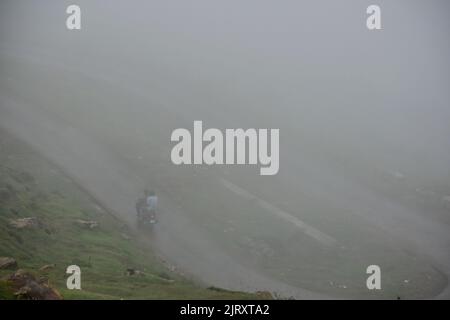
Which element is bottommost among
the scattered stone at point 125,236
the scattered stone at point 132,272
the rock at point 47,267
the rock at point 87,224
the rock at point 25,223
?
the scattered stone at point 132,272

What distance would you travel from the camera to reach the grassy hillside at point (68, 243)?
16062 millimetres

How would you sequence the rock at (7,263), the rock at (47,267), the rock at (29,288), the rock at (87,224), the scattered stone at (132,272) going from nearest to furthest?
the rock at (29,288)
the rock at (7,263)
the rock at (47,267)
the scattered stone at (132,272)
the rock at (87,224)

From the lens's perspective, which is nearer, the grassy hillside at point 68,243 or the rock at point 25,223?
the grassy hillside at point 68,243

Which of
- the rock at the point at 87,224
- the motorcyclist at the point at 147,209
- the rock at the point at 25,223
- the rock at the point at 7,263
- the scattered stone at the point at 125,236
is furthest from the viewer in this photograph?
the motorcyclist at the point at 147,209

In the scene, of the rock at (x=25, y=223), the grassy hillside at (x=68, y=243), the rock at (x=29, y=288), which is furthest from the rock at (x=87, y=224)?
the rock at (x=29, y=288)

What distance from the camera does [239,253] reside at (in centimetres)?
2372

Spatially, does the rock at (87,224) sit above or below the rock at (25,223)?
below

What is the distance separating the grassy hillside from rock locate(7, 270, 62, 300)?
0.73 ft

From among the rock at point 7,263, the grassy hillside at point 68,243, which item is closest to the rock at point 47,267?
the grassy hillside at point 68,243

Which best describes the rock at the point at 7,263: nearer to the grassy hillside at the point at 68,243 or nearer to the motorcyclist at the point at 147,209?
the grassy hillside at the point at 68,243

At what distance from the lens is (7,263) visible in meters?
16.1

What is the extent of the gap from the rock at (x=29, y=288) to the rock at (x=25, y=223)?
6.59 metres

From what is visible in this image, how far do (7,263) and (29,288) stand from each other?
11.1 ft

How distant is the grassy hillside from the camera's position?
1606 centimetres
